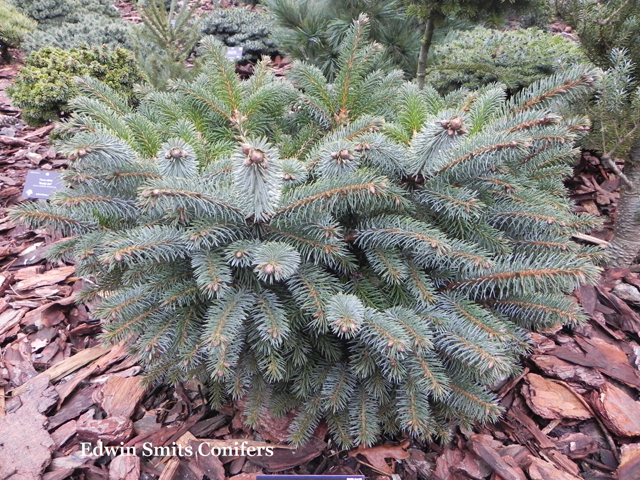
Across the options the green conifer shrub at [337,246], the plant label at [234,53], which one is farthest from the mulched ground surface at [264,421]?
the plant label at [234,53]

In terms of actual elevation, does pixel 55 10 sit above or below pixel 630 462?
above

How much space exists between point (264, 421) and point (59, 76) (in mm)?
3287

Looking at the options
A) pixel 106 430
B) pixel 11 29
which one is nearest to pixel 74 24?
pixel 11 29

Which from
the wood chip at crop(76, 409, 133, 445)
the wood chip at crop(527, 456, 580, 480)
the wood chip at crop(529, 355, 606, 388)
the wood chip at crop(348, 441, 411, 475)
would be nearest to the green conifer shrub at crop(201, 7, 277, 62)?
Result: the wood chip at crop(76, 409, 133, 445)

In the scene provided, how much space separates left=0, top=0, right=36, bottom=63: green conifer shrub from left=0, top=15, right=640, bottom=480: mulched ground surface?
17.7ft

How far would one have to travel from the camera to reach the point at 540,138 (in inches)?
48.8

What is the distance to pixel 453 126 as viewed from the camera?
3.45 feet

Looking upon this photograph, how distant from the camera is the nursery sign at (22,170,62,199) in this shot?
277 cm

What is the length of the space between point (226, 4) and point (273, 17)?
233 inches

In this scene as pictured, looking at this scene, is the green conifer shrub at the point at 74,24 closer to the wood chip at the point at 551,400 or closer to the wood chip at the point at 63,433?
the wood chip at the point at 63,433

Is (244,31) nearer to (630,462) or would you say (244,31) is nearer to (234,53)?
(234,53)

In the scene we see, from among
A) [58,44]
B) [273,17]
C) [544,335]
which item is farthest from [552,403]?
[58,44]

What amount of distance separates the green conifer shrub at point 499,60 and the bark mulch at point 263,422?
173 cm

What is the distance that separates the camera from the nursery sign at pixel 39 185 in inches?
109
